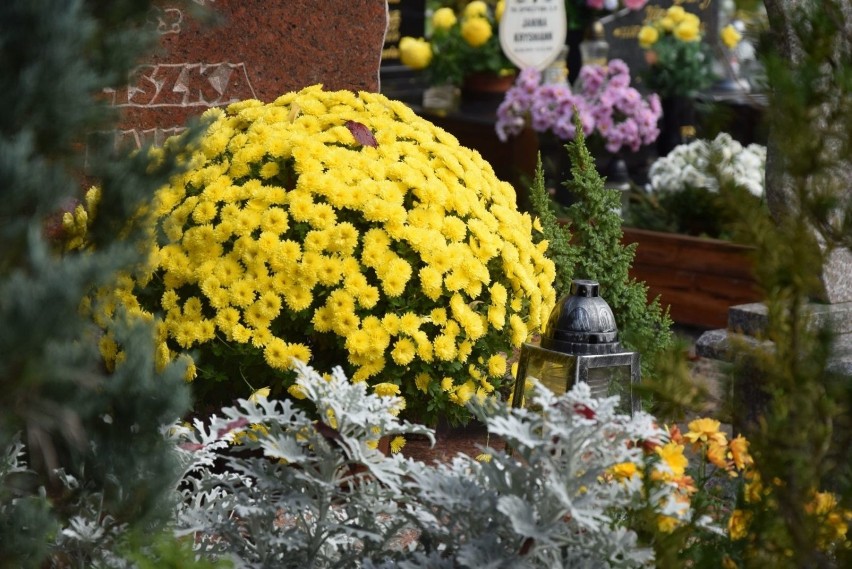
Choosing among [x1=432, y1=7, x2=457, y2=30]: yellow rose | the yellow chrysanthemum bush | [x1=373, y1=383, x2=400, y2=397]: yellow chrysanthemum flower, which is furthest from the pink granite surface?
[x1=432, y1=7, x2=457, y2=30]: yellow rose

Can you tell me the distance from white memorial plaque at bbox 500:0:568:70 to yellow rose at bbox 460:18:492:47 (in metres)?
0.93

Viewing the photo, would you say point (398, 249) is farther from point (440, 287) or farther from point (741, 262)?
point (741, 262)

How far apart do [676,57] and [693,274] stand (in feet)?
14.4

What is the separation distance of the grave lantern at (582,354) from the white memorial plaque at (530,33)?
629cm

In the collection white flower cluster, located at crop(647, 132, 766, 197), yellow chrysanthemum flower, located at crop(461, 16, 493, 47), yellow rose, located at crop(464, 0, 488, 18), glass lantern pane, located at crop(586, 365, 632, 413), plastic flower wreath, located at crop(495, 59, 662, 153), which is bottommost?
white flower cluster, located at crop(647, 132, 766, 197)

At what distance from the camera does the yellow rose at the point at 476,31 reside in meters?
10.2

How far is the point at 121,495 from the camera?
195 centimetres

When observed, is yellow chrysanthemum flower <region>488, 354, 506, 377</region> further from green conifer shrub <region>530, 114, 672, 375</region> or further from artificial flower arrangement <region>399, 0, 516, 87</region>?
artificial flower arrangement <region>399, 0, 516, 87</region>

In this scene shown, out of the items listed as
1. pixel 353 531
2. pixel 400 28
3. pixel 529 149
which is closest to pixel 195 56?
pixel 353 531

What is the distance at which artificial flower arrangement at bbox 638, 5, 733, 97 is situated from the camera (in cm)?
1060

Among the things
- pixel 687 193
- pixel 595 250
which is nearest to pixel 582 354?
pixel 595 250

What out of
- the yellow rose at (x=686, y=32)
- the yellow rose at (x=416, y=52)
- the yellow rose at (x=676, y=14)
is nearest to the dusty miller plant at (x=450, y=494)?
the yellow rose at (x=416, y=52)

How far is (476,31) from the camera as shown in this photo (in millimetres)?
10281

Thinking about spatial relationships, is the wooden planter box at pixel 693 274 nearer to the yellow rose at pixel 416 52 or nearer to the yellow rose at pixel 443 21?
the yellow rose at pixel 416 52
